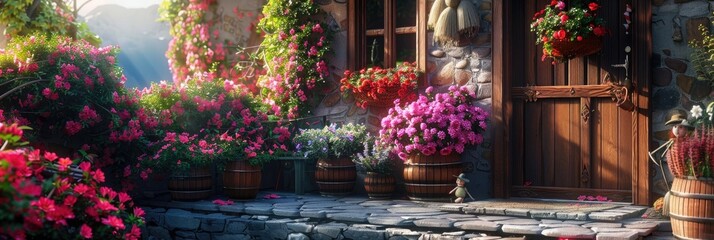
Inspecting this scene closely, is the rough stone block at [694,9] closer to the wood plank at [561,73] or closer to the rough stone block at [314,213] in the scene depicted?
the wood plank at [561,73]

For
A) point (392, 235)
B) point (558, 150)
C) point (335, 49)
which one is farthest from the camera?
point (335, 49)

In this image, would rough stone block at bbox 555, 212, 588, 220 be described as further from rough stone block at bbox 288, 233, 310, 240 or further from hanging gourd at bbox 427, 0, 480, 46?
hanging gourd at bbox 427, 0, 480, 46

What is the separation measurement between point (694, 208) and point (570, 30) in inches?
90.2

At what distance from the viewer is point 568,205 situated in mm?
7719

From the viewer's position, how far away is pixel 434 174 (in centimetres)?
830

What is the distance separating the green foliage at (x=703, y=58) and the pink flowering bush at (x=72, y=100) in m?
5.27

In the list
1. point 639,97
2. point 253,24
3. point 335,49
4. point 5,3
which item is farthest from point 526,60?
point 5,3

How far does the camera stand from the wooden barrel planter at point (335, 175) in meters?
8.91

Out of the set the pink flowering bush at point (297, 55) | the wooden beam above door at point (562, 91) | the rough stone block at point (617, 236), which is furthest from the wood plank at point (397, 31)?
the rough stone block at point (617, 236)

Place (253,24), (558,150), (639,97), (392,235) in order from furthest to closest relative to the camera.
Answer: (253,24)
(558,150)
(639,97)
(392,235)

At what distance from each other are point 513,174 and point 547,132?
57 centimetres

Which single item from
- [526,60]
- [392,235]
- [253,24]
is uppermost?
[253,24]

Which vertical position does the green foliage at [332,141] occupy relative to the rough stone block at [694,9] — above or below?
below

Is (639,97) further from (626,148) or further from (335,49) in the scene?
(335,49)
